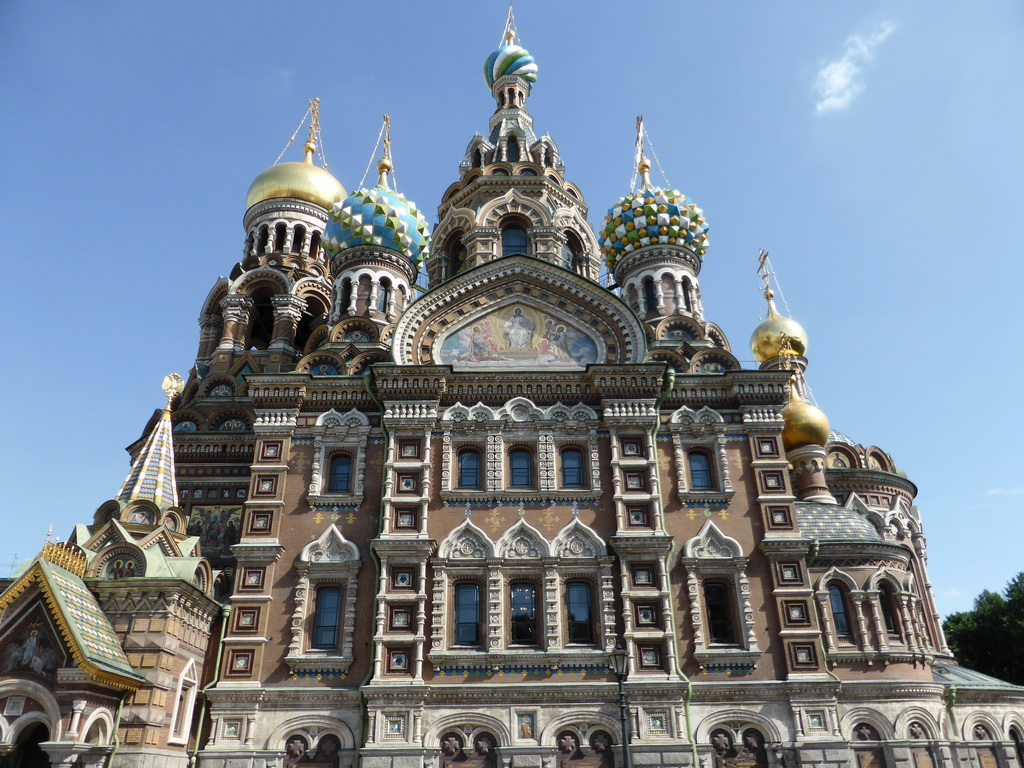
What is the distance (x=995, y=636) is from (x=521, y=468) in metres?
24.5

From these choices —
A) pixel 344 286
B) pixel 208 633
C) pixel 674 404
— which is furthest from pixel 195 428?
pixel 674 404

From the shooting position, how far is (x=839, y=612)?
16.7 meters

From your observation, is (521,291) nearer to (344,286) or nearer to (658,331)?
(658,331)

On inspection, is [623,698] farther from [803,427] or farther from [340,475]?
[803,427]

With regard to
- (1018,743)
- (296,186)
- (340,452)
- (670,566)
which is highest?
(296,186)

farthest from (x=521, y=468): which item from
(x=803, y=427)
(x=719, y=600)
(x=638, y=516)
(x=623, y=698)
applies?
(x=803, y=427)

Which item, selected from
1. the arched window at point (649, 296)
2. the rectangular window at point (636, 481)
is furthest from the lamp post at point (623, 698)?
the arched window at point (649, 296)

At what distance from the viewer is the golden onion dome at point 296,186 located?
95.6 ft

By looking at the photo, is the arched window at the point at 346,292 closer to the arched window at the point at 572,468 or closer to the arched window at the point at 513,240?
the arched window at the point at 513,240

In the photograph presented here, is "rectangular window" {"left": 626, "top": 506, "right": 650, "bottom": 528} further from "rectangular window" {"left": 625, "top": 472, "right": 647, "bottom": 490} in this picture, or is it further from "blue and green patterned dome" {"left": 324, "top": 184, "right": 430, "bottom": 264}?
"blue and green patterned dome" {"left": 324, "top": 184, "right": 430, "bottom": 264}

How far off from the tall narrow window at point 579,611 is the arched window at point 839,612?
537 centimetres

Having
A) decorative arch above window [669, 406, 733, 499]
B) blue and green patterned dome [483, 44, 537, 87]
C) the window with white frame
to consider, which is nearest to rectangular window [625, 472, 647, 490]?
decorative arch above window [669, 406, 733, 499]

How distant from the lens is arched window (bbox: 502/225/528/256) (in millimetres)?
22109

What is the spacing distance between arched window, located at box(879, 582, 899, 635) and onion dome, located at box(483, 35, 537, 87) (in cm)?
1989
